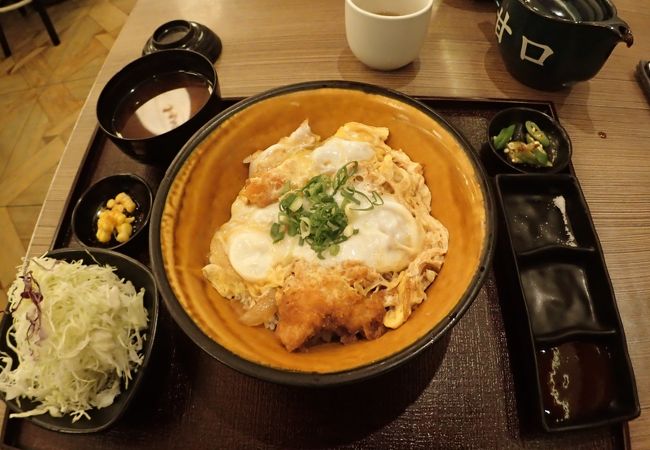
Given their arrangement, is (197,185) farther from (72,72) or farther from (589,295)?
(72,72)

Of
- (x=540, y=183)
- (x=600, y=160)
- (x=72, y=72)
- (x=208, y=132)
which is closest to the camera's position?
(x=208, y=132)

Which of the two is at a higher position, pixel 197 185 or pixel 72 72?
pixel 197 185

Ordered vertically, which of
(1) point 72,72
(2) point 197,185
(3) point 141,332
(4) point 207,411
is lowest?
(1) point 72,72

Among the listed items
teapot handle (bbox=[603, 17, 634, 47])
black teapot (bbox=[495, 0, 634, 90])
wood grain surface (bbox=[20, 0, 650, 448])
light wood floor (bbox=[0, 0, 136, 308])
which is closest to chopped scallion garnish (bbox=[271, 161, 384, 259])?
wood grain surface (bbox=[20, 0, 650, 448])

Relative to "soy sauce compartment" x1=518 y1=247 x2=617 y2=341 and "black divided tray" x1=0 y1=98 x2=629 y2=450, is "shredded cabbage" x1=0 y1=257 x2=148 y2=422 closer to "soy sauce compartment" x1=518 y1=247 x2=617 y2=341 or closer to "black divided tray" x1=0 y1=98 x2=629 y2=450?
"black divided tray" x1=0 y1=98 x2=629 y2=450

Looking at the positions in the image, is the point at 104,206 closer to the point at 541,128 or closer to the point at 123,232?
the point at 123,232

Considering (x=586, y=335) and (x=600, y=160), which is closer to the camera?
(x=586, y=335)

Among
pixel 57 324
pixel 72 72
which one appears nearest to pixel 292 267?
pixel 57 324
